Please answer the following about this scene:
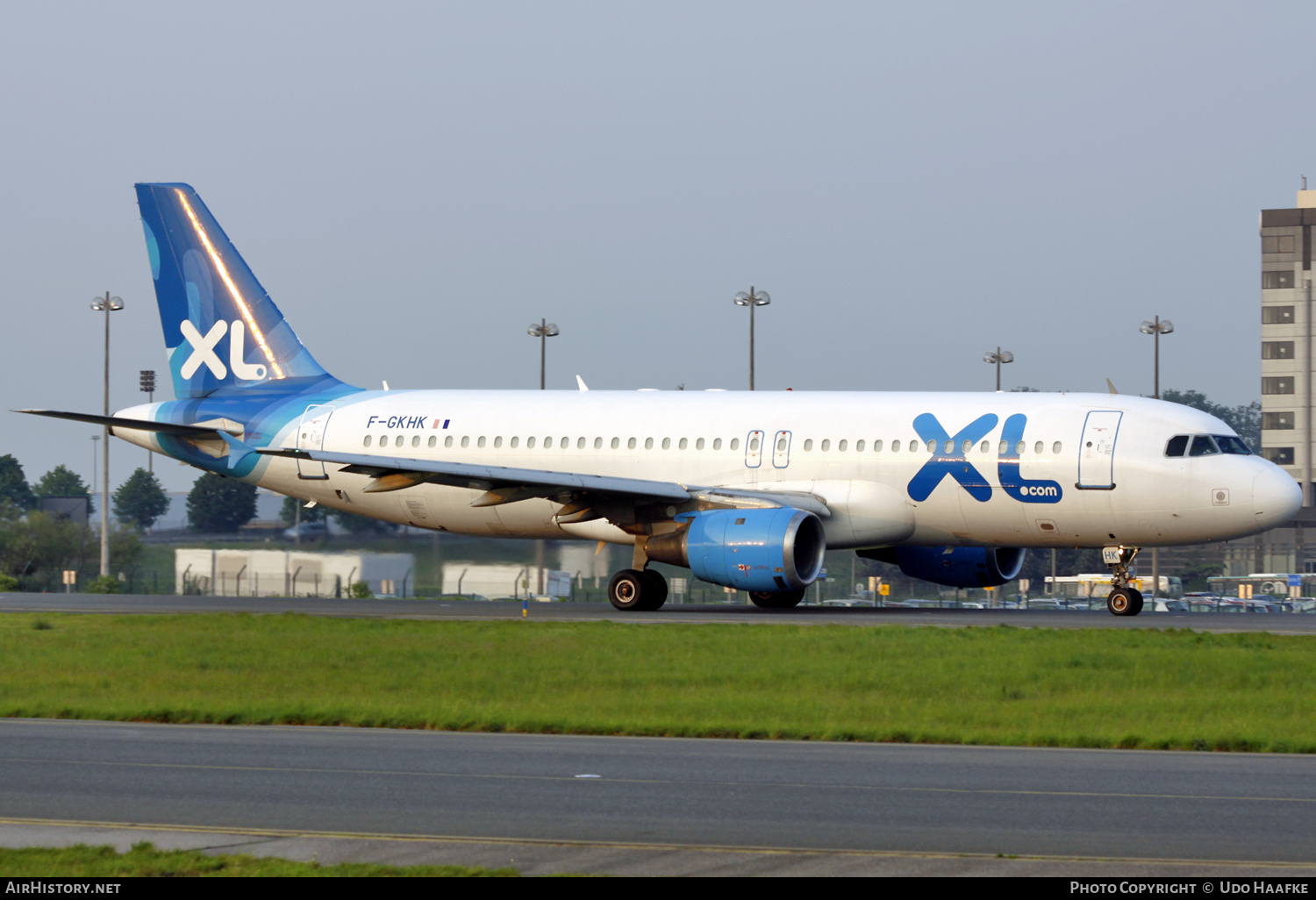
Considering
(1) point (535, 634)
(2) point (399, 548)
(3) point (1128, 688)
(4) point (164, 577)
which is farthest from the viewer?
(4) point (164, 577)

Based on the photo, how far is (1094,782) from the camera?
1155 centimetres

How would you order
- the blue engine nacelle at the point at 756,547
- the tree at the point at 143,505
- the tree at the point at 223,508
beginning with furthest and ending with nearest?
the tree at the point at 143,505
the tree at the point at 223,508
the blue engine nacelle at the point at 756,547

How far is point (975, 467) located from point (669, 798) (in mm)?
18673

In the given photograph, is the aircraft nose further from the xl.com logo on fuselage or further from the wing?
the wing

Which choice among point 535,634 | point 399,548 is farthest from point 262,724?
point 399,548

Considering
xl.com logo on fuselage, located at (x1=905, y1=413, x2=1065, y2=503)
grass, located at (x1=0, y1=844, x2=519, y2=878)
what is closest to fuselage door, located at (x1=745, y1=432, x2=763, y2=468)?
xl.com logo on fuselage, located at (x1=905, y1=413, x2=1065, y2=503)

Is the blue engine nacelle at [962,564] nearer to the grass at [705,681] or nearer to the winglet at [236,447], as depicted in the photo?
the grass at [705,681]

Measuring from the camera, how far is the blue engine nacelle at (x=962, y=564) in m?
31.5

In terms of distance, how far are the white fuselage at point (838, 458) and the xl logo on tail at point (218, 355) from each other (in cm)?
191

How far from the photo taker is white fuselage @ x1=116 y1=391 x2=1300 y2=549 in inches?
1088

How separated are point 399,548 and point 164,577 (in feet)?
36.5

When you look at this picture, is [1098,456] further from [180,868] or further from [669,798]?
[180,868]

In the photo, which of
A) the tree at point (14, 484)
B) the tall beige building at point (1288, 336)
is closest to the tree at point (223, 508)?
the tree at point (14, 484)

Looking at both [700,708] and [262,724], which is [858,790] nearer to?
[700,708]
